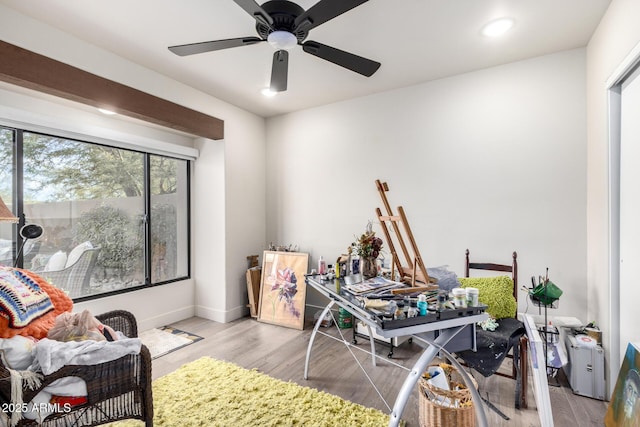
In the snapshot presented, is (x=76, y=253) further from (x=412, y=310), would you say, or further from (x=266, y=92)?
(x=412, y=310)

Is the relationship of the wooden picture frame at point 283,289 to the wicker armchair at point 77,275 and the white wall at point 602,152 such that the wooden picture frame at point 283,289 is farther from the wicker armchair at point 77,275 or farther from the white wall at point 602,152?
the white wall at point 602,152

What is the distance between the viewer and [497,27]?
90.4 inches

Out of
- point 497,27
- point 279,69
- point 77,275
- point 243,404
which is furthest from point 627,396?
A: point 77,275

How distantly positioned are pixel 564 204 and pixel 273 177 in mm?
3269

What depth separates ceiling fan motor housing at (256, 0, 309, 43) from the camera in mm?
1766

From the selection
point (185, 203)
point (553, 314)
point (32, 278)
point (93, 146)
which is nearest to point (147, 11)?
point (93, 146)

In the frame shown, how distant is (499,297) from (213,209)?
3167 millimetres

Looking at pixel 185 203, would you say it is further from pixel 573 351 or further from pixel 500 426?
pixel 573 351

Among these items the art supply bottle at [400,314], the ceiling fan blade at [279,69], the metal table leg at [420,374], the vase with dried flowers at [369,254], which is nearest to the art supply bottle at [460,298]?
the metal table leg at [420,374]

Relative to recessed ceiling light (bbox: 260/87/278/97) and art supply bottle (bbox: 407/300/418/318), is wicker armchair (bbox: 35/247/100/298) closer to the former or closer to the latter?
recessed ceiling light (bbox: 260/87/278/97)

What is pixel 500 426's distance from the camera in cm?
190

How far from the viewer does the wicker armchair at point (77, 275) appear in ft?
9.53

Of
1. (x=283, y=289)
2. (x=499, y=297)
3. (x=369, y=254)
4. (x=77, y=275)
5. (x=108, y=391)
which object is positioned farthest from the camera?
(x=283, y=289)

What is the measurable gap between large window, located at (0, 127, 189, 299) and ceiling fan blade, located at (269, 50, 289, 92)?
211cm
